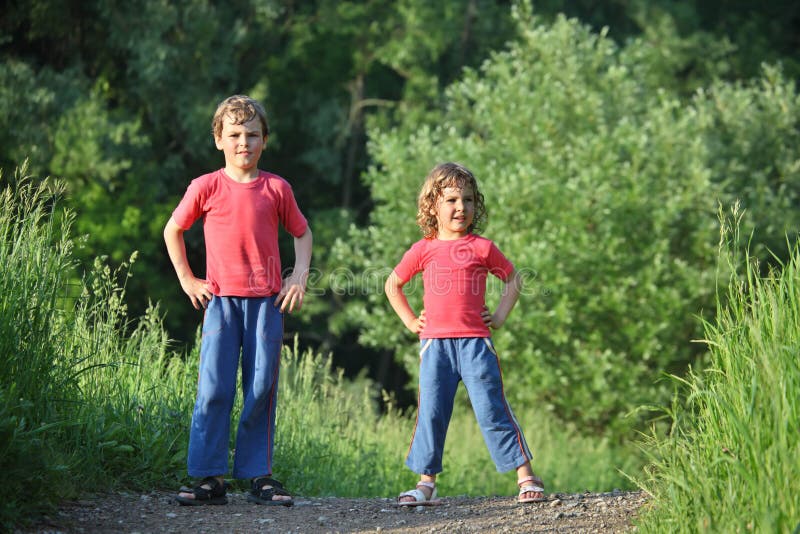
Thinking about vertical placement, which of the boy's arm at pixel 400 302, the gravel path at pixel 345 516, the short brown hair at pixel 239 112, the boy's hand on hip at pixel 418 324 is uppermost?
the short brown hair at pixel 239 112

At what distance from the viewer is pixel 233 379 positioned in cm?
461

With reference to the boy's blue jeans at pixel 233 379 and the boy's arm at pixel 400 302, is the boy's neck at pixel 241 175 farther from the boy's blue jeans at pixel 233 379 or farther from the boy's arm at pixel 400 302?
the boy's arm at pixel 400 302

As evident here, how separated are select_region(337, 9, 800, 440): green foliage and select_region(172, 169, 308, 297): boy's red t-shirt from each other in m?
7.40

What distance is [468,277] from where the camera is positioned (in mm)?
4793

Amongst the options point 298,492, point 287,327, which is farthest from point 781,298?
point 287,327

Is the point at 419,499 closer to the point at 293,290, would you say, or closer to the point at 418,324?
the point at 418,324

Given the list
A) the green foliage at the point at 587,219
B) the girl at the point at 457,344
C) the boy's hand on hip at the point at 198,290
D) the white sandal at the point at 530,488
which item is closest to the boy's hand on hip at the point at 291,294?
the boy's hand on hip at the point at 198,290

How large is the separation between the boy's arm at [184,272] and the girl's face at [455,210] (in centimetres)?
123

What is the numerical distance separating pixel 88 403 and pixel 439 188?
213 cm

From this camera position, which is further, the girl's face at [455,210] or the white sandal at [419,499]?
the girl's face at [455,210]

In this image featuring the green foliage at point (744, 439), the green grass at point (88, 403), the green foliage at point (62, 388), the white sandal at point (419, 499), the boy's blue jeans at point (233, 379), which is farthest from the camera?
the white sandal at point (419, 499)

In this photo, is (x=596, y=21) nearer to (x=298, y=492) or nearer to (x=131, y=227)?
(x=131, y=227)

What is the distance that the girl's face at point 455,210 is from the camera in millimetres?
4836

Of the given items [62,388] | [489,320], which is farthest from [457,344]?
→ [62,388]
